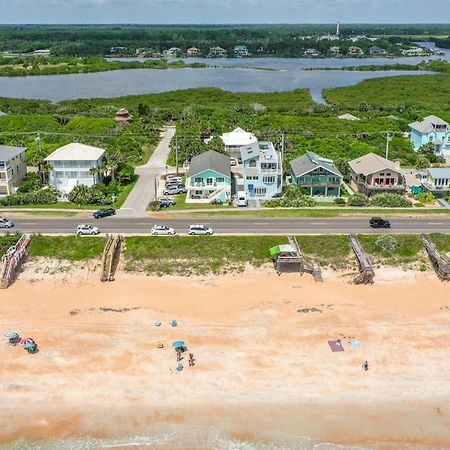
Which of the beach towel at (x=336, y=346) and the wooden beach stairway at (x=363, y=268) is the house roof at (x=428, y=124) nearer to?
the wooden beach stairway at (x=363, y=268)

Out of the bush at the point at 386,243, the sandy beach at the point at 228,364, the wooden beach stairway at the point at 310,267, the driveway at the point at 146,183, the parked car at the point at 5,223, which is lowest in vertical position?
the sandy beach at the point at 228,364

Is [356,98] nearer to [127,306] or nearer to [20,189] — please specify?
[20,189]

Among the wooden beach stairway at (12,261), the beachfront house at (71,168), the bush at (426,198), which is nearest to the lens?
the wooden beach stairway at (12,261)

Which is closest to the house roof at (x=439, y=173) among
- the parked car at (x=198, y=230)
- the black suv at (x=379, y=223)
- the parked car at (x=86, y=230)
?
the black suv at (x=379, y=223)

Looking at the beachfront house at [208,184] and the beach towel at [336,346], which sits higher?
the beachfront house at [208,184]

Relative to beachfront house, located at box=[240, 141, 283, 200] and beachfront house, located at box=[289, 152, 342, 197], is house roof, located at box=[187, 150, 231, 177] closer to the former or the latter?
beachfront house, located at box=[240, 141, 283, 200]

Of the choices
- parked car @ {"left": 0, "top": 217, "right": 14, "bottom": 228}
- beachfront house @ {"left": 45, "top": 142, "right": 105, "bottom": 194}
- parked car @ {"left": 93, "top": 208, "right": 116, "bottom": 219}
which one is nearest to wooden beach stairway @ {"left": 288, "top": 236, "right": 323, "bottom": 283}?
parked car @ {"left": 93, "top": 208, "right": 116, "bottom": 219}

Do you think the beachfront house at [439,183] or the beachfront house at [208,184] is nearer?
the beachfront house at [208,184]

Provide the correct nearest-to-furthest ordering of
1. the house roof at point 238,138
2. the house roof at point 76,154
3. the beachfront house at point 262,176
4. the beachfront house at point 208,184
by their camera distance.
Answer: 1. the beachfront house at point 262,176
2. the beachfront house at point 208,184
3. the house roof at point 76,154
4. the house roof at point 238,138
